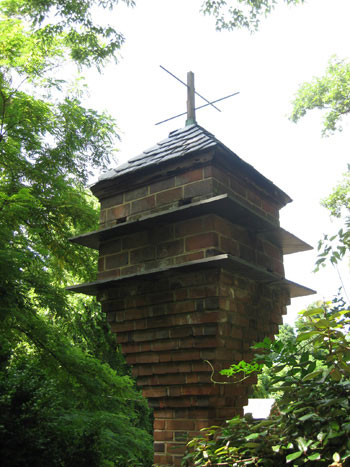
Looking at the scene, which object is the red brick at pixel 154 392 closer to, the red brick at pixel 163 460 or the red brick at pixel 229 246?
the red brick at pixel 163 460

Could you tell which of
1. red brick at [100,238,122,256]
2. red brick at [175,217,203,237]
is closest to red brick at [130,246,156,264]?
red brick at [100,238,122,256]

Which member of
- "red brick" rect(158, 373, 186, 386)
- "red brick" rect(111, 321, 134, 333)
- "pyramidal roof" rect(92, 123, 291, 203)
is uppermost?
"pyramidal roof" rect(92, 123, 291, 203)

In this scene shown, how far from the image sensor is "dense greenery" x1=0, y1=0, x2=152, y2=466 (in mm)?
4551

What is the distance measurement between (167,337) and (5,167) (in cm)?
626

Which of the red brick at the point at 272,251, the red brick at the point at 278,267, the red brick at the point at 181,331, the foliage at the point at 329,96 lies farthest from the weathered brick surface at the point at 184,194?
the foliage at the point at 329,96

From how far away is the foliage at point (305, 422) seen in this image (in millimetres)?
2027

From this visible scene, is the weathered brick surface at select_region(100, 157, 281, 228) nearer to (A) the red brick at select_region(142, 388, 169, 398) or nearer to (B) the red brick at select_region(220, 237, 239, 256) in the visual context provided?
(B) the red brick at select_region(220, 237, 239, 256)

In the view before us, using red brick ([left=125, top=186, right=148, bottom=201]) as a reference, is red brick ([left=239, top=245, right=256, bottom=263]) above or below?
below

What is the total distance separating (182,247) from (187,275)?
231 millimetres

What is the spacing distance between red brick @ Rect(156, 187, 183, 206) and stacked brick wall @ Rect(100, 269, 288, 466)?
649 millimetres

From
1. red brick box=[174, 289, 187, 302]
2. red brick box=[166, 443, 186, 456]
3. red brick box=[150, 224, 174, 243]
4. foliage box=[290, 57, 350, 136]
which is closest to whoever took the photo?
red brick box=[166, 443, 186, 456]

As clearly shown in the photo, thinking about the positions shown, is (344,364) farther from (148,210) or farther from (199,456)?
(148,210)

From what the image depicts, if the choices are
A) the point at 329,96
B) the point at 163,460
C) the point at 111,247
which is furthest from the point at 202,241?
the point at 329,96

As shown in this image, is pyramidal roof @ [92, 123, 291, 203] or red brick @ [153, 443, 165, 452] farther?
pyramidal roof @ [92, 123, 291, 203]
